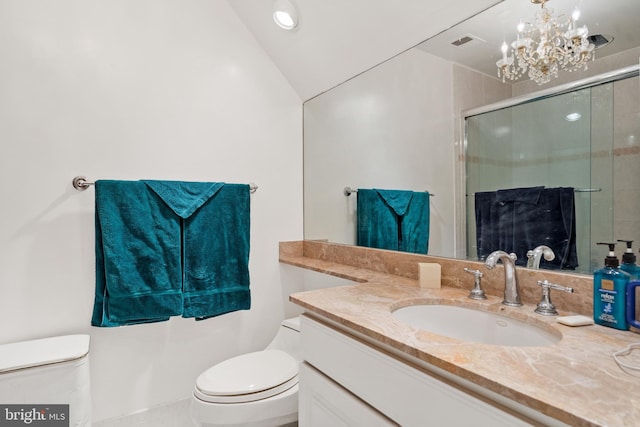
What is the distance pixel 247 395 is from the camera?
1.26 meters

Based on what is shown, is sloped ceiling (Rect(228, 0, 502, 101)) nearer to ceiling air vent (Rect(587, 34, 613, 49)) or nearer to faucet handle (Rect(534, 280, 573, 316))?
ceiling air vent (Rect(587, 34, 613, 49))

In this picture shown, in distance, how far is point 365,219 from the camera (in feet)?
6.23

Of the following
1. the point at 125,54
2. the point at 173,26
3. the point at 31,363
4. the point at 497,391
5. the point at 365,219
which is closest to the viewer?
the point at 497,391

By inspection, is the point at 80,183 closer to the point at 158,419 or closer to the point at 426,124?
the point at 158,419

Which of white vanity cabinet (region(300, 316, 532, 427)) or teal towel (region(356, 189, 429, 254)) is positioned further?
teal towel (region(356, 189, 429, 254))

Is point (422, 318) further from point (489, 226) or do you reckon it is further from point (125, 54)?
point (125, 54)

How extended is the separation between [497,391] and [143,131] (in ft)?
5.78

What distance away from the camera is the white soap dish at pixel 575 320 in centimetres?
86

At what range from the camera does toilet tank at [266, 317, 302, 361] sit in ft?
Result: 5.51

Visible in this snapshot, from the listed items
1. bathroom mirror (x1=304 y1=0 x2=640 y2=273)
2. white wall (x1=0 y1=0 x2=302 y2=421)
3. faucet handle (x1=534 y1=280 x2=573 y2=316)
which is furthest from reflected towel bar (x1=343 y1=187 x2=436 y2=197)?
faucet handle (x1=534 y1=280 x2=573 y2=316)

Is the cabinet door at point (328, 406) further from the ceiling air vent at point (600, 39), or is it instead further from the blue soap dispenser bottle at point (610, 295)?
the ceiling air vent at point (600, 39)

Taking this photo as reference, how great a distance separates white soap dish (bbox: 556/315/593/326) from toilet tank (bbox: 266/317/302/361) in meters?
1.13

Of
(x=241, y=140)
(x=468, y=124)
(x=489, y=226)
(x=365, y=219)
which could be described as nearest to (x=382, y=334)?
(x=489, y=226)

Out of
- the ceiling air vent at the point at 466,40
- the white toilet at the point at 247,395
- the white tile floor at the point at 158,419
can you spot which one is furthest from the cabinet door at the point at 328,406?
the ceiling air vent at the point at 466,40
